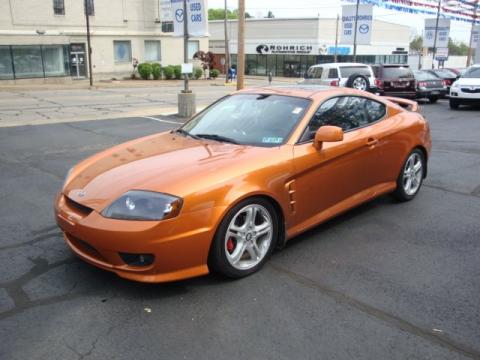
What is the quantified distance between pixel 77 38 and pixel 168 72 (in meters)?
7.87

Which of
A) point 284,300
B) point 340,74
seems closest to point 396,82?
point 340,74

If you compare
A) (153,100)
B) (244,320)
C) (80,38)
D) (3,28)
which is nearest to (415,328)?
(244,320)

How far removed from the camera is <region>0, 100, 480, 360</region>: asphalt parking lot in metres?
3.00

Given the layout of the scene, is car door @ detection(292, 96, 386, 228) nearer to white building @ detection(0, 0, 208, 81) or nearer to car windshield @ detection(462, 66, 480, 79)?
car windshield @ detection(462, 66, 480, 79)

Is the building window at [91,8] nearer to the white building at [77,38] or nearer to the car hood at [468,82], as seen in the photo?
the white building at [77,38]

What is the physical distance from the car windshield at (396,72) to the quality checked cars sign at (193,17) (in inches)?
336

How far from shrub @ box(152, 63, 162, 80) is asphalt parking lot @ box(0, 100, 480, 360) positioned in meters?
36.6

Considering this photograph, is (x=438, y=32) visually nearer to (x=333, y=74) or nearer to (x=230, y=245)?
(x=333, y=74)

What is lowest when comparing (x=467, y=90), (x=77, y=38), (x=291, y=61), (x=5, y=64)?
(x=467, y=90)

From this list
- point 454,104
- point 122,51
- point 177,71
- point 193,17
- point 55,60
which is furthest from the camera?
point 177,71

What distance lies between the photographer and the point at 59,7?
35812mm

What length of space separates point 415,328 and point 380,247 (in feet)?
4.53

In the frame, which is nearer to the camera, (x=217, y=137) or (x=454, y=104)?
(x=217, y=137)

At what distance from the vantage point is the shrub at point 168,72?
41.6 meters
